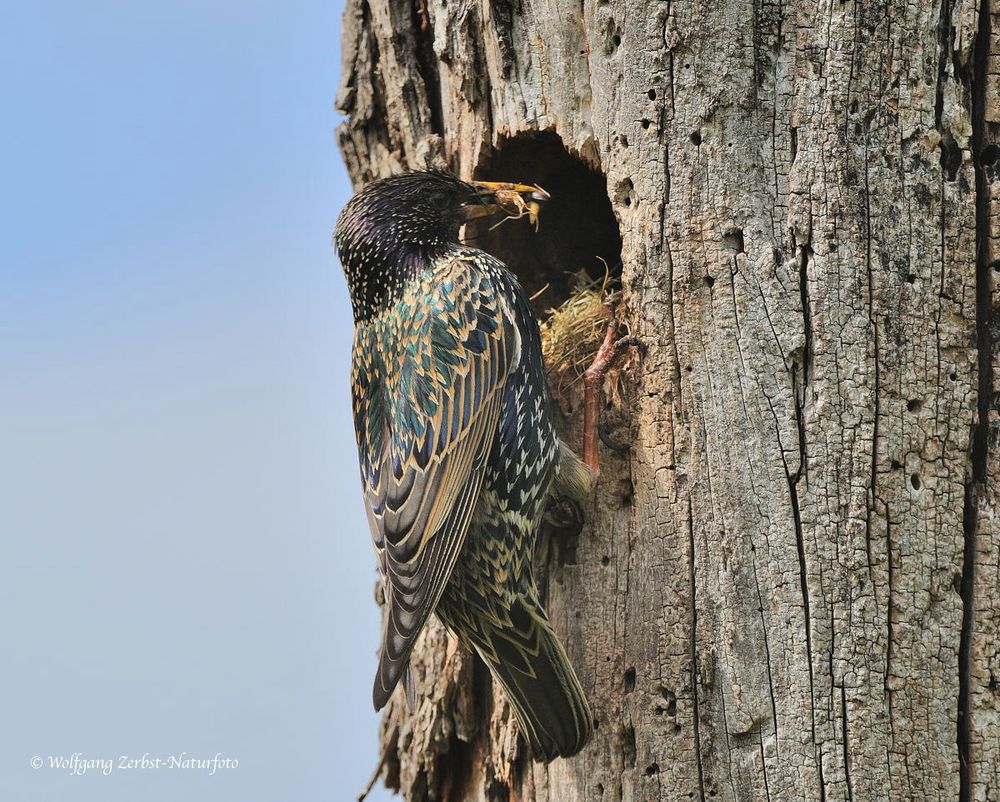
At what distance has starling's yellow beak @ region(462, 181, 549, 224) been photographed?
15.5ft

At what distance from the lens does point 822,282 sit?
3875 millimetres

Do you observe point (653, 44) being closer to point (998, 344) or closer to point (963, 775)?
point (998, 344)

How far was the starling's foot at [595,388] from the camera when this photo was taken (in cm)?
435

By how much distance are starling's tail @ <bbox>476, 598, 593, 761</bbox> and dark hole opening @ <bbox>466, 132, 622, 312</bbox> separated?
1686 millimetres

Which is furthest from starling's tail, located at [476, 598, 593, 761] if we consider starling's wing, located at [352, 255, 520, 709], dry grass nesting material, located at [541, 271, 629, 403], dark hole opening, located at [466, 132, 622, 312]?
dark hole opening, located at [466, 132, 622, 312]

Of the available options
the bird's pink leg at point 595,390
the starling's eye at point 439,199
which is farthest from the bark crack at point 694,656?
the starling's eye at point 439,199

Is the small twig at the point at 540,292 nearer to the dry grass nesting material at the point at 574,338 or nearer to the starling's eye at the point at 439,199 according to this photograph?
the dry grass nesting material at the point at 574,338

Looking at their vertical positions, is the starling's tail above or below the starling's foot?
below

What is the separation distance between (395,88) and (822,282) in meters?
2.23

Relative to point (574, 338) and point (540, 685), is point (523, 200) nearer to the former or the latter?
point (574, 338)

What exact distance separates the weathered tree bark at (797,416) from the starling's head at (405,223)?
71cm

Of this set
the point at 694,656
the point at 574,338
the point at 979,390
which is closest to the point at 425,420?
the point at 574,338

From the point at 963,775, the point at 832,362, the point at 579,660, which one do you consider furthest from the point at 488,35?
the point at 963,775

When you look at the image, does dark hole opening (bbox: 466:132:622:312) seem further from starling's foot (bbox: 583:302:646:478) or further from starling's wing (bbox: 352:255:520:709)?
starling's foot (bbox: 583:302:646:478)
